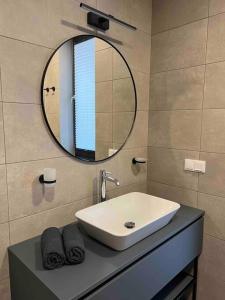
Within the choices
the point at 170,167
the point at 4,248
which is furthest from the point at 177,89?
the point at 4,248

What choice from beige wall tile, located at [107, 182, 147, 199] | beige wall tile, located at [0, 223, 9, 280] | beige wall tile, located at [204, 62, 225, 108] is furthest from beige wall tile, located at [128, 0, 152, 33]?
→ beige wall tile, located at [0, 223, 9, 280]

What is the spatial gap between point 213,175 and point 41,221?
1.17 meters

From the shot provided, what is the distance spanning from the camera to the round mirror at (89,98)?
1.27m

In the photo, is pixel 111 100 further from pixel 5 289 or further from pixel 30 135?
pixel 5 289

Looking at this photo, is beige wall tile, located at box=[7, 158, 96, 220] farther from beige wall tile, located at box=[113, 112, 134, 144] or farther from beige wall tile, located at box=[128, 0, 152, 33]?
beige wall tile, located at box=[128, 0, 152, 33]

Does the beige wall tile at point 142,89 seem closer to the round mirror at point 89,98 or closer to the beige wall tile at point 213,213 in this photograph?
the round mirror at point 89,98

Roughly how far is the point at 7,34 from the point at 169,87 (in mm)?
1166

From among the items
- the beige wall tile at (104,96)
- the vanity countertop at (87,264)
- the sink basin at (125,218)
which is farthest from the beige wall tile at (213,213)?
the beige wall tile at (104,96)

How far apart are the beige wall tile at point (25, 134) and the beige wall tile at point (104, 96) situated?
0.45 m

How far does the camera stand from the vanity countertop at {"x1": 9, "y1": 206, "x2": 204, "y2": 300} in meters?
0.88

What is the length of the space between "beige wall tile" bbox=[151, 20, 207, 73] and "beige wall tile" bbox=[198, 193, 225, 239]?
963mm

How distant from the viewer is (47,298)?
2.92 feet

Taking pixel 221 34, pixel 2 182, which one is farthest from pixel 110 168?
pixel 221 34

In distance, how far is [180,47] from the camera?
1.64 metres
